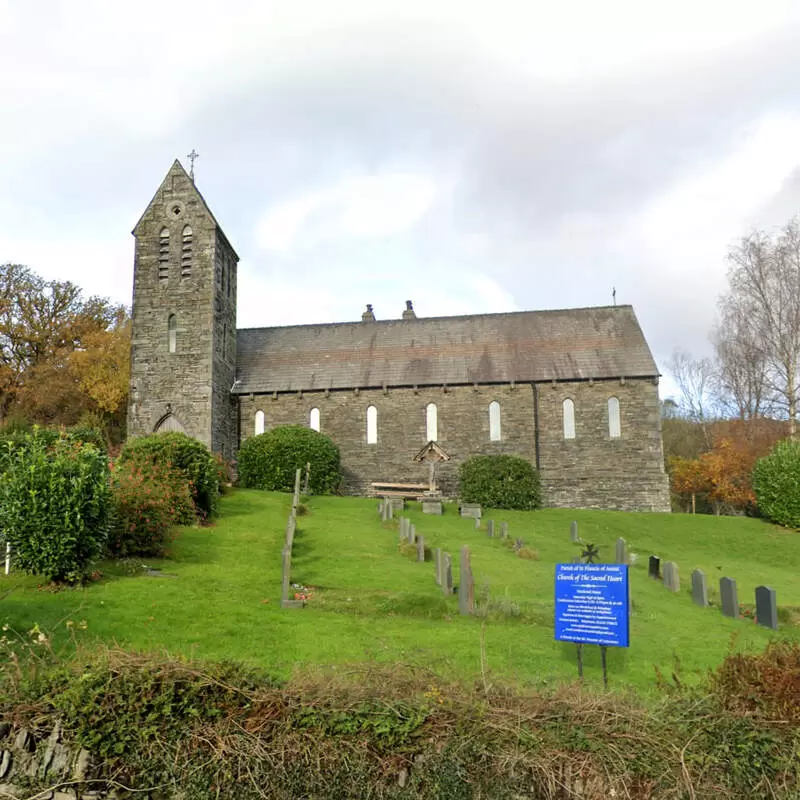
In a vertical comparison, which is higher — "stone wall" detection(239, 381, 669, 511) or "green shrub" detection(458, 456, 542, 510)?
"stone wall" detection(239, 381, 669, 511)

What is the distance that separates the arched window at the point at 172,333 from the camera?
108 ft

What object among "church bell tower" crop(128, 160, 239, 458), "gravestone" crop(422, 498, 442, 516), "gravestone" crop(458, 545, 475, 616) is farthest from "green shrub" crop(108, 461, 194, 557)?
"church bell tower" crop(128, 160, 239, 458)

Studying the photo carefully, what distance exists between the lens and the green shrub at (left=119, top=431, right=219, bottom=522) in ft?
71.0

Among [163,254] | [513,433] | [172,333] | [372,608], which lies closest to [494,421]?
[513,433]

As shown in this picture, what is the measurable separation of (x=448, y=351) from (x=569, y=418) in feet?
23.6

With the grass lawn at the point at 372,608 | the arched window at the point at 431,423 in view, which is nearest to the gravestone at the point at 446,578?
the grass lawn at the point at 372,608

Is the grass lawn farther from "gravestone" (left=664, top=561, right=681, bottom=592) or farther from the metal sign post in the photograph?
the metal sign post

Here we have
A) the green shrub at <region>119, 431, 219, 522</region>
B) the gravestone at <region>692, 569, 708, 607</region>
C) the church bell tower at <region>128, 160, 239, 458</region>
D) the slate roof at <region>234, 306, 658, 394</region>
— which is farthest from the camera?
the slate roof at <region>234, 306, 658, 394</region>

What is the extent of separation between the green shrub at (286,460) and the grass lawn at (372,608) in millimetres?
7178

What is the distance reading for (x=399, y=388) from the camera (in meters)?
35.2

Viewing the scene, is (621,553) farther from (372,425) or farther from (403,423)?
(372,425)

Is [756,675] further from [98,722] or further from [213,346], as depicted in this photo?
[213,346]

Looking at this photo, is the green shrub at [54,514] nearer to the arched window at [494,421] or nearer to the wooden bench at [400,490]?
the wooden bench at [400,490]

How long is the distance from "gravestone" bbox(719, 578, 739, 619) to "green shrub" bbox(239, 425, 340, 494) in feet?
62.9
